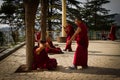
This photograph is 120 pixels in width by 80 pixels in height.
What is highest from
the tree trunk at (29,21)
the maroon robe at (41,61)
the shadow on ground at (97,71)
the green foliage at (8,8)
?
the green foliage at (8,8)

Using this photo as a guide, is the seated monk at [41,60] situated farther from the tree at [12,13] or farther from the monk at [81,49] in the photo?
the tree at [12,13]

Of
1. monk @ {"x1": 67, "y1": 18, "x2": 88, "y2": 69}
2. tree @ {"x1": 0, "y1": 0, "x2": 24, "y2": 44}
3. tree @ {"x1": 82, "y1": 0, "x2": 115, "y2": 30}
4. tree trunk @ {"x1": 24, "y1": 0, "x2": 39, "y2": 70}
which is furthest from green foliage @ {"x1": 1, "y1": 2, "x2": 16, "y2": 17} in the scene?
monk @ {"x1": 67, "y1": 18, "x2": 88, "y2": 69}

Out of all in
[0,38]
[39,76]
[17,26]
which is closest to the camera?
[39,76]

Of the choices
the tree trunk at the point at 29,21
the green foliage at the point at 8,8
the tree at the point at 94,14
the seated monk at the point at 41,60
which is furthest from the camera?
the tree at the point at 94,14

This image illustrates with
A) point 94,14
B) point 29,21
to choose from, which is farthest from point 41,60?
point 94,14

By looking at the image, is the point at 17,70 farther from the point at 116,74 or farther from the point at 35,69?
the point at 116,74

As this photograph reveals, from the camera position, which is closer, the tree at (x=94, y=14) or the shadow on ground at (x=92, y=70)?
the shadow on ground at (x=92, y=70)

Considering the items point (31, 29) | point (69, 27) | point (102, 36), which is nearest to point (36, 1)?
point (31, 29)

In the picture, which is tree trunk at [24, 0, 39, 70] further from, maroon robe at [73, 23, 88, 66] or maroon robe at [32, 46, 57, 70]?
maroon robe at [73, 23, 88, 66]

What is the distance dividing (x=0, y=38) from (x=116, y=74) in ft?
40.0

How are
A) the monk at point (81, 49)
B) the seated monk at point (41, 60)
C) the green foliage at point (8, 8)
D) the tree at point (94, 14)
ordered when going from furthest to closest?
the tree at point (94, 14) < the green foliage at point (8, 8) < the monk at point (81, 49) < the seated monk at point (41, 60)

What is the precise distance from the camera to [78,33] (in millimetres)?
11078

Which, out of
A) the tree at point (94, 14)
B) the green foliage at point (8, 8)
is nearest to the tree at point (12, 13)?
the green foliage at point (8, 8)

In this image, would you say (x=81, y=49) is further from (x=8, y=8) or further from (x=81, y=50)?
(x=8, y=8)
